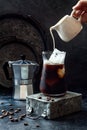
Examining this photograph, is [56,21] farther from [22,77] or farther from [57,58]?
[57,58]

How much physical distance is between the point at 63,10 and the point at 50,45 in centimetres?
23

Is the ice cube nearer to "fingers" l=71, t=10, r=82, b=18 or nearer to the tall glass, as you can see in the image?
the tall glass

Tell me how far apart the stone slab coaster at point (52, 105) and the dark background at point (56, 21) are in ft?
1.64

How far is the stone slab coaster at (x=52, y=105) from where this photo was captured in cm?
135

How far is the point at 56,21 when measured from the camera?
1992mm

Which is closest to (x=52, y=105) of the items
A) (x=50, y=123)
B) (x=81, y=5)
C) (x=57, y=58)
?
(x=50, y=123)

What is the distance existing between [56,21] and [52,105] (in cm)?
78

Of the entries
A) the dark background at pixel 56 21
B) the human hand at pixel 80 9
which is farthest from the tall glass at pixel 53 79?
the dark background at pixel 56 21

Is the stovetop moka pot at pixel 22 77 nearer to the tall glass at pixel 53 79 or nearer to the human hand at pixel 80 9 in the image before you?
the tall glass at pixel 53 79

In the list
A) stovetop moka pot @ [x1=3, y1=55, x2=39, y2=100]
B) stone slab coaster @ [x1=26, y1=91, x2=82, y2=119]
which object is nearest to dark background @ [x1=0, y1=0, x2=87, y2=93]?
stovetop moka pot @ [x1=3, y1=55, x2=39, y2=100]

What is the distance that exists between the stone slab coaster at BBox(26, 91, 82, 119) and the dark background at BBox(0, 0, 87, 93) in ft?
1.64

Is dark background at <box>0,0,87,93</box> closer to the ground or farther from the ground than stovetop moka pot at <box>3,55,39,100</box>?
farther from the ground

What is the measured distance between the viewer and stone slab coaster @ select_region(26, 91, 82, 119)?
1.35 m

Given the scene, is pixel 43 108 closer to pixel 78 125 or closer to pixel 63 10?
pixel 78 125
